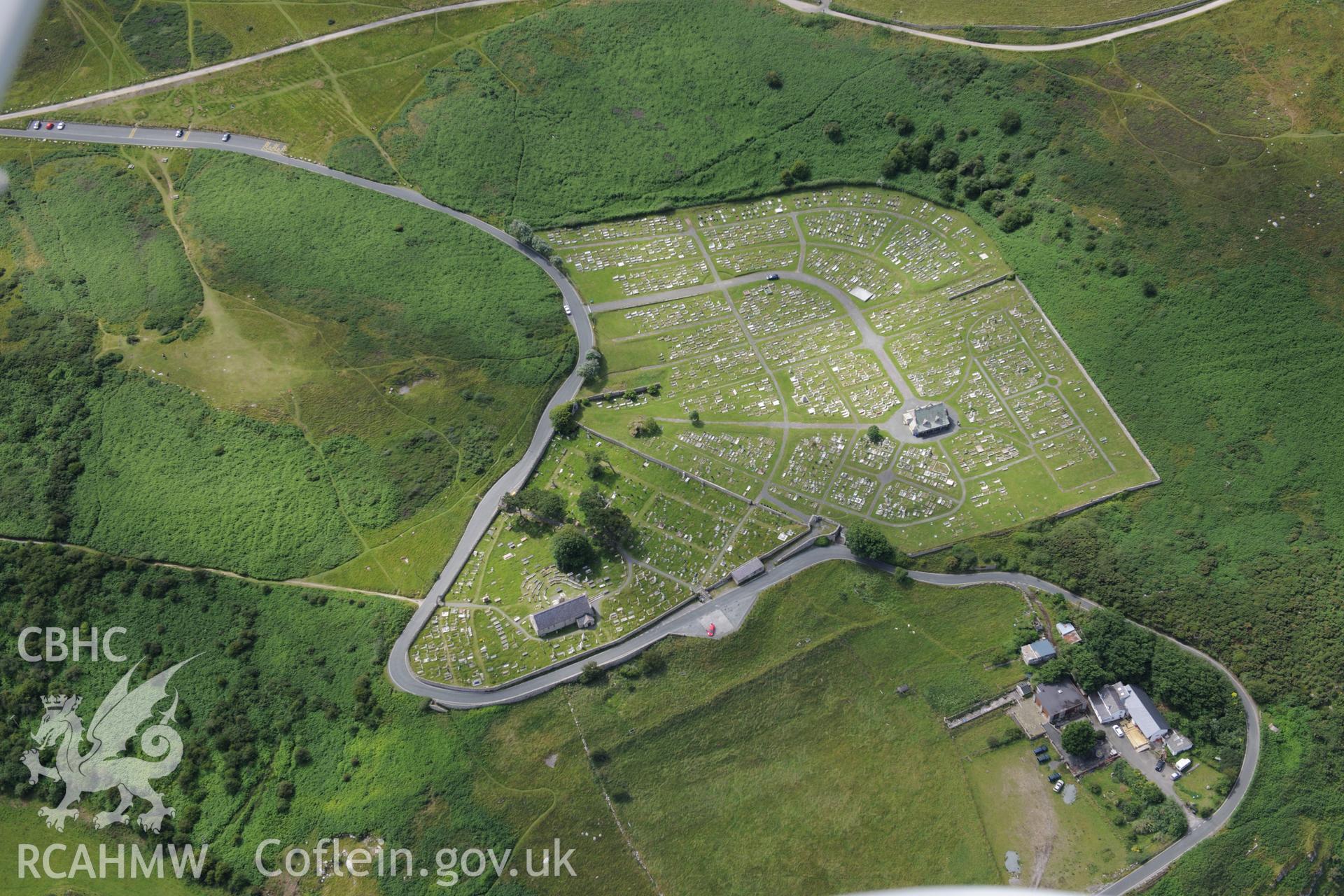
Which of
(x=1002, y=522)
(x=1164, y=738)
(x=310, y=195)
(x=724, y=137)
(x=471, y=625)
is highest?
(x=724, y=137)

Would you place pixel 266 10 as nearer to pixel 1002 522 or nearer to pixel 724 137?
pixel 724 137

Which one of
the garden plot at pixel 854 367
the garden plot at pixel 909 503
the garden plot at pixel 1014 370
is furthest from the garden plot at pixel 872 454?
the garden plot at pixel 1014 370

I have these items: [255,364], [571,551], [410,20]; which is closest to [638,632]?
[571,551]

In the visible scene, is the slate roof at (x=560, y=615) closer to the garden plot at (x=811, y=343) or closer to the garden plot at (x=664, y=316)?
the garden plot at (x=664, y=316)

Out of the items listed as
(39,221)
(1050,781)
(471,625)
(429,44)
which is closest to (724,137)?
(429,44)

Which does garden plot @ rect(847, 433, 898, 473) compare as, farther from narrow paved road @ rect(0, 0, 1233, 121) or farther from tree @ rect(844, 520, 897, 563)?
narrow paved road @ rect(0, 0, 1233, 121)

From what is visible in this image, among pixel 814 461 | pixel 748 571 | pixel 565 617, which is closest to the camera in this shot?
pixel 565 617

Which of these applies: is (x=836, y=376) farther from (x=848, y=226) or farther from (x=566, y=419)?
(x=566, y=419)
